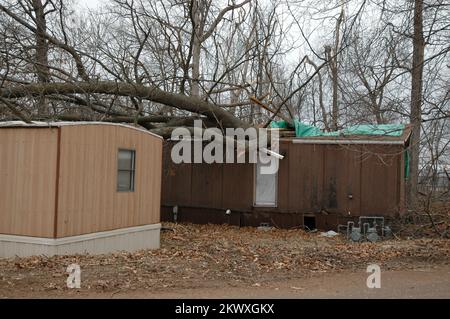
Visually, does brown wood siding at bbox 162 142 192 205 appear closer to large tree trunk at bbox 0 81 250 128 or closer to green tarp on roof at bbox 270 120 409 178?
large tree trunk at bbox 0 81 250 128

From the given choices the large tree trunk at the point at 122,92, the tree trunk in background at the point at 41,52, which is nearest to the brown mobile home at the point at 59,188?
the large tree trunk at the point at 122,92

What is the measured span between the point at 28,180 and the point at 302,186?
929cm

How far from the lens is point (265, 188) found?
17.3 metres

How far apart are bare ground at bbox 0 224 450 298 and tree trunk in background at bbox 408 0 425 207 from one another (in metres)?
3.07

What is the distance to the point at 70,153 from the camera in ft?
32.0

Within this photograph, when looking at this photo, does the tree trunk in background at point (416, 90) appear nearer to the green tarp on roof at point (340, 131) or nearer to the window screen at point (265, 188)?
the green tarp on roof at point (340, 131)

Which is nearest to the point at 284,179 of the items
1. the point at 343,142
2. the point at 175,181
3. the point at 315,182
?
the point at 315,182

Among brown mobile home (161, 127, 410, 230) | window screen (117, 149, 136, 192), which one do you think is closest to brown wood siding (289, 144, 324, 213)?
brown mobile home (161, 127, 410, 230)

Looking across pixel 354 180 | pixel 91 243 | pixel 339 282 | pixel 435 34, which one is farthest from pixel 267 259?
pixel 354 180

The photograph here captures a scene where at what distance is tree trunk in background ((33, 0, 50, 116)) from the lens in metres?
13.8

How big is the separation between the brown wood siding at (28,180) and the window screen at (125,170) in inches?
78.2

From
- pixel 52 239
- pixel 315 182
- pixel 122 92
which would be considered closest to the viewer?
pixel 52 239

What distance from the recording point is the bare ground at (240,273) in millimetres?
7074

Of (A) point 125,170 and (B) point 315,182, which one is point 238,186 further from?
(A) point 125,170
